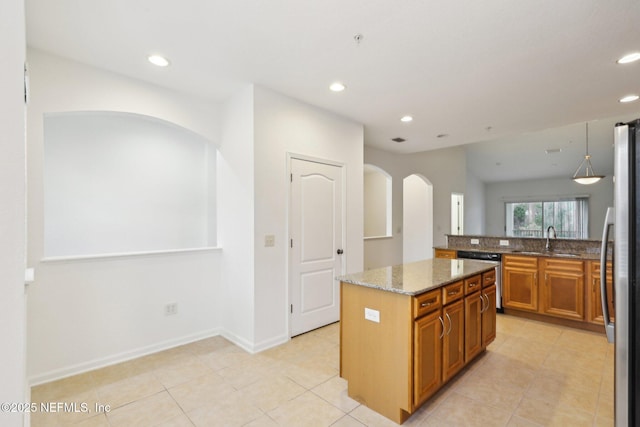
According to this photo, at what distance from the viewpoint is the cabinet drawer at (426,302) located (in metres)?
1.95

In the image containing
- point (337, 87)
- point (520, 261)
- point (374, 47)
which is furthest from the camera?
point (520, 261)

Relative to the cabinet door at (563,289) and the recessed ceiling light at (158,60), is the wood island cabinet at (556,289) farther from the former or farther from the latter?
the recessed ceiling light at (158,60)

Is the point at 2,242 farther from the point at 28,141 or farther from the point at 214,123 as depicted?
the point at 214,123

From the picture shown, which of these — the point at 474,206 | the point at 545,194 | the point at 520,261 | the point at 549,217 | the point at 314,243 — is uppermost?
the point at 545,194

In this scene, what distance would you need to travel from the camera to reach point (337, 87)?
3.18m

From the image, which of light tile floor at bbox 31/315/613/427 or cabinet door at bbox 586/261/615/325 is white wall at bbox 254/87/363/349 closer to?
light tile floor at bbox 31/315/613/427

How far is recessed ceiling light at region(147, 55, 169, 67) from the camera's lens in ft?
8.55

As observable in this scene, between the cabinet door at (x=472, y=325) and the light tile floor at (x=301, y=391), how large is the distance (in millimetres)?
209

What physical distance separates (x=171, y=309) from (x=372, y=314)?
2284 millimetres

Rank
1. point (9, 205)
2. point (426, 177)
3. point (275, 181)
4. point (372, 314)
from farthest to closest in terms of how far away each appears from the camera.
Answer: point (426, 177) < point (275, 181) < point (372, 314) < point (9, 205)

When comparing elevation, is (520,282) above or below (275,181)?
below

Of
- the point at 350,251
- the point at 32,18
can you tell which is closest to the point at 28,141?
the point at 32,18

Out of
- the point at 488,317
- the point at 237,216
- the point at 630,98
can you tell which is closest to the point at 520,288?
the point at 488,317

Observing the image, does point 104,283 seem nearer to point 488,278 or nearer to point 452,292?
point 452,292
